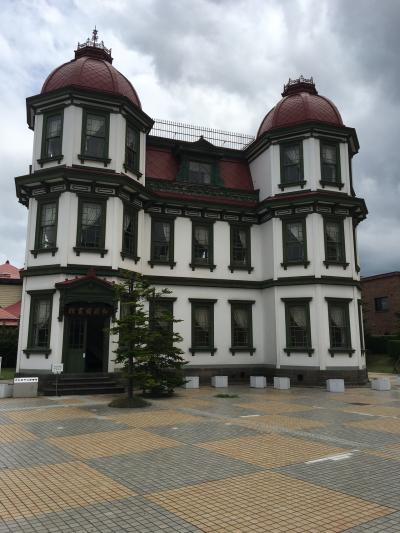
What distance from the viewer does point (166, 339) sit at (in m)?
17.7

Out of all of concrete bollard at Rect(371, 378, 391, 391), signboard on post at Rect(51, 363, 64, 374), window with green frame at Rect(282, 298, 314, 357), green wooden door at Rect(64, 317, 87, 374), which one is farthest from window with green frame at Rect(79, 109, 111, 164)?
concrete bollard at Rect(371, 378, 391, 391)

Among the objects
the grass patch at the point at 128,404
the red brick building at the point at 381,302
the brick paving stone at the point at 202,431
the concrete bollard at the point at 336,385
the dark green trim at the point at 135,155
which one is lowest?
the brick paving stone at the point at 202,431

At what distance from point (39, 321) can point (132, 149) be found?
30.2ft

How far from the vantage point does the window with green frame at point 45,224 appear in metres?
20.3

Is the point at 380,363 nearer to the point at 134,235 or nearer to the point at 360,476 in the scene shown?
the point at 134,235

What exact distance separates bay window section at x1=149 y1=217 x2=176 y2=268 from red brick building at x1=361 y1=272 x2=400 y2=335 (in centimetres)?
2361

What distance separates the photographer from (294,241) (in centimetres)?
2394

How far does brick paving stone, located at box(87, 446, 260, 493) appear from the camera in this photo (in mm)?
7242

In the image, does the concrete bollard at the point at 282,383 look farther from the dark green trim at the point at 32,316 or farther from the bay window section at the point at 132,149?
the bay window section at the point at 132,149

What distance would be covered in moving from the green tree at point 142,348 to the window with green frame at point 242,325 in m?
6.64

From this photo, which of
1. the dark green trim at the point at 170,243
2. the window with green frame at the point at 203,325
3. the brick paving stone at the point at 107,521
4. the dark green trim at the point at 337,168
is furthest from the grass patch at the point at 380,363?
the brick paving stone at the point at 107,521

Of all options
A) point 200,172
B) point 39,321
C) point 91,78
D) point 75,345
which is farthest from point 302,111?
point 39,321

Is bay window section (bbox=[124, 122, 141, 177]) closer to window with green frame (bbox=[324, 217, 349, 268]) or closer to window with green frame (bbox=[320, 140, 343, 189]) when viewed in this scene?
window with green frame (bbox=[320, 140, 343, 189])

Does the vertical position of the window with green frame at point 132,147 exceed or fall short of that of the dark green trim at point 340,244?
it exceeds it
